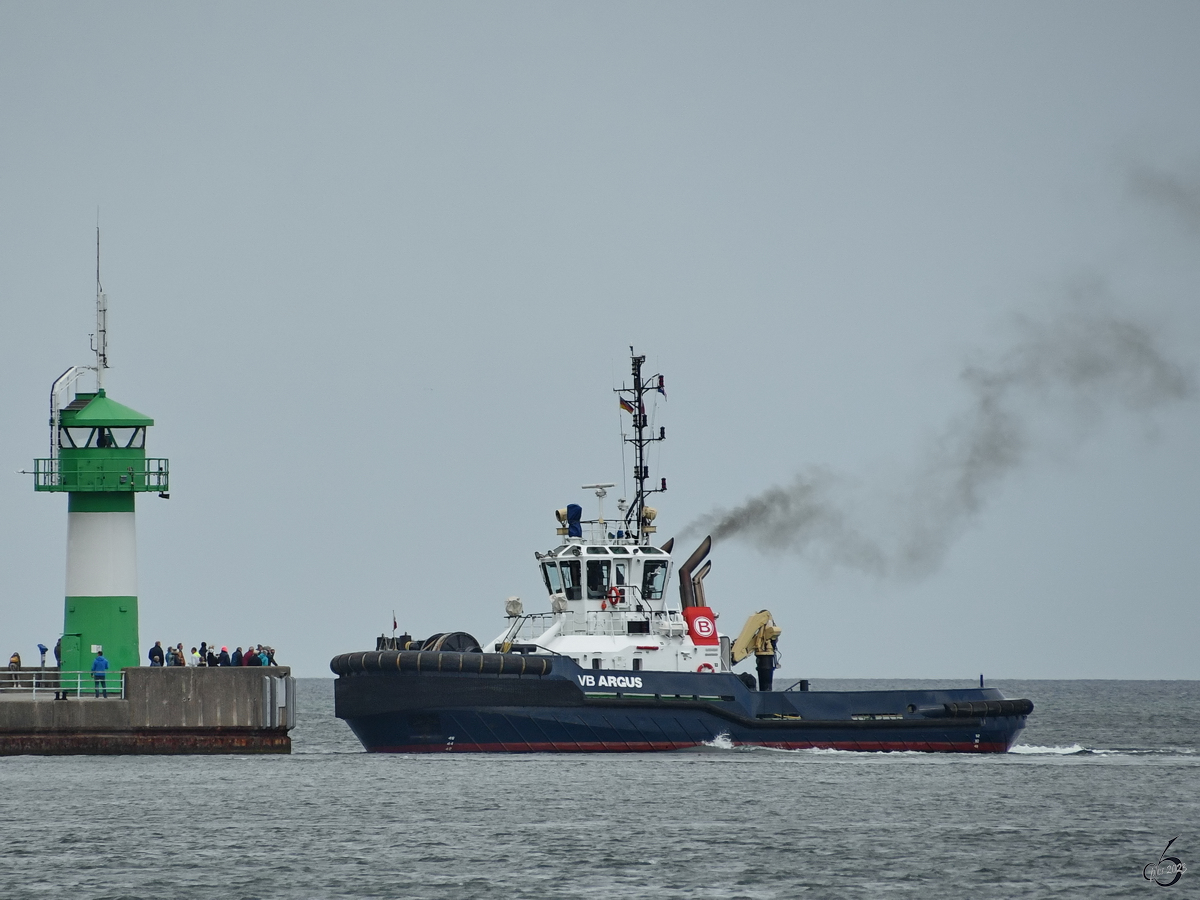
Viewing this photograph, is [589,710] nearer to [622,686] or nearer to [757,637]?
[622,686]

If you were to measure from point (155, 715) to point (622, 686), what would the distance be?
926 cm

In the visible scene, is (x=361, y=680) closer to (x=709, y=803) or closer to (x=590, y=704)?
(x=590, y=704)

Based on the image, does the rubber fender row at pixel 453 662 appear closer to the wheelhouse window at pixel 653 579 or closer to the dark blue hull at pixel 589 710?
the dark blue hull at pixel 589 710

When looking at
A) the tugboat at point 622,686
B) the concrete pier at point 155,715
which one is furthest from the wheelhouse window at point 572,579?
the concrete pier at point 155,715

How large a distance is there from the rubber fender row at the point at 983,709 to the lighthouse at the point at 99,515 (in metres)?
17.2

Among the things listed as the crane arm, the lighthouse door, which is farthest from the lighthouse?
the crane arm

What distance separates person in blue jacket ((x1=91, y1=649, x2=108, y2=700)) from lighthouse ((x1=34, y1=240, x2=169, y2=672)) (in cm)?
51

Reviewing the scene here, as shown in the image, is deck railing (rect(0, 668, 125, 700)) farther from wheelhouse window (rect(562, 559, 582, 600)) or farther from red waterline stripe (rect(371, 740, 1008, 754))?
wheelhouse window (rect(562, 559, 582, 600))

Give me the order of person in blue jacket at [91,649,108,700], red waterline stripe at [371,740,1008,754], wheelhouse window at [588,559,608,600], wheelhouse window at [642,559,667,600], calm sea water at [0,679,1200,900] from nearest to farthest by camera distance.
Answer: calm sea water at [0,679,1200,900]
person in blue jacket at [91,649,108,700]
red waterline stripe at [371,740,1008,754]
wheelhouse window at [588,559,608,600]
wheelhouse window at [642,559,667,600]

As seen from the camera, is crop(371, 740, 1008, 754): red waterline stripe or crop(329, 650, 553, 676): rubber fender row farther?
crop(371, 740, 1008, 754): red waterline stripe

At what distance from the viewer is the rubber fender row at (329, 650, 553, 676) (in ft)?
124

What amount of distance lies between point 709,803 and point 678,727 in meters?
7.89

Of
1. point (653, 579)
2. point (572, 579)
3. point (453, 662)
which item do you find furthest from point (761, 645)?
point (453, 662)

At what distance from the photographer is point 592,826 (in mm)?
28797
